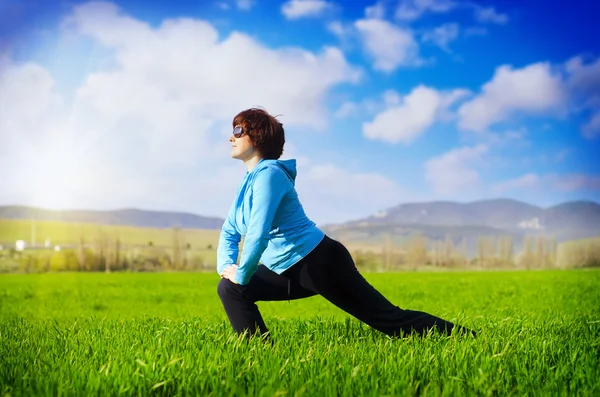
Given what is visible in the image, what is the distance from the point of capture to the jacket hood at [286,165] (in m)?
5.36

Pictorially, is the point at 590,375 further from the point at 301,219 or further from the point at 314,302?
the point at 314,302

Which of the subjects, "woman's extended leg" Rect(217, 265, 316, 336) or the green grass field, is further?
"woman's extended leg" Rect(217, 265, 316, 336)

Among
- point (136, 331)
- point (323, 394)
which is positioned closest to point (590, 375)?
point (323, 394)

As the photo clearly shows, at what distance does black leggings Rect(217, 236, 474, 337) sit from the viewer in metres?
5.48

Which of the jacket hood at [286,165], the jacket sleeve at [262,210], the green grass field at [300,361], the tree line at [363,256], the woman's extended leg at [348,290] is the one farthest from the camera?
the tree line at [363,256]

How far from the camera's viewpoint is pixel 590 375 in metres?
4.63

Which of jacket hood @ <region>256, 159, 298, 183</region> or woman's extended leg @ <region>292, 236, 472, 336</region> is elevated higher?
jacket hood @ <region>256, 159, 298, 183</region>

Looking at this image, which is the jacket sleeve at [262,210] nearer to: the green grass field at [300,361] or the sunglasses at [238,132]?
the sunglasses at [238,132]

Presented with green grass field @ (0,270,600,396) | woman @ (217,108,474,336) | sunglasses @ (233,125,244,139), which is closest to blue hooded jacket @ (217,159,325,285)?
woman @ (217,108,474,336)

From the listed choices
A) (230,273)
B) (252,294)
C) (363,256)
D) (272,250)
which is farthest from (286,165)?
(363,256)

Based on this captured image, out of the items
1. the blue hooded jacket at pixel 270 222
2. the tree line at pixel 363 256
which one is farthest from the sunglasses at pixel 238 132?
the tree line at pixel 363 256

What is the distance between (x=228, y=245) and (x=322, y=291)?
104cm

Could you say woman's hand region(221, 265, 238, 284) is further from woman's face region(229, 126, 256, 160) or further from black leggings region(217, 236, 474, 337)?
woman's face region(229, 126, 256, 160)

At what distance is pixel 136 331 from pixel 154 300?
30.5 feet
